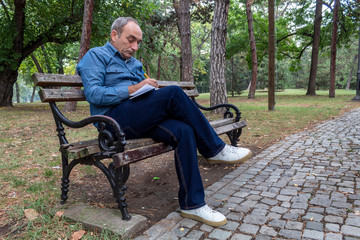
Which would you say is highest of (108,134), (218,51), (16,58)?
(16,58)

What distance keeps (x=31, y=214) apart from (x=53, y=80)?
3.77ft

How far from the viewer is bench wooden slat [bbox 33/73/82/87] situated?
239 centimetres

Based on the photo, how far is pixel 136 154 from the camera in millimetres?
2152

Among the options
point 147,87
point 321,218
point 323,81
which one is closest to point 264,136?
point 321,218

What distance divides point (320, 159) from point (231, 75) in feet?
63.1

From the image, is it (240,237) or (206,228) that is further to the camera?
(206,228)

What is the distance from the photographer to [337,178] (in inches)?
127

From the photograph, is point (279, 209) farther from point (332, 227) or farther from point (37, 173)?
point (37, 173)

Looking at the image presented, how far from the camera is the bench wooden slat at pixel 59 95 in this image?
2393 mm

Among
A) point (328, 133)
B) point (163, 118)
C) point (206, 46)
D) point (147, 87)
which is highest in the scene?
point (206, 46)

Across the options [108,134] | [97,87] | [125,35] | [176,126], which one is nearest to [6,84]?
[125,35]

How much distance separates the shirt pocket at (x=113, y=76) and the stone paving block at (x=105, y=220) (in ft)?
3.74

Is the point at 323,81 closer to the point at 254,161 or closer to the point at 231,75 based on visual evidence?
the point at 231,75

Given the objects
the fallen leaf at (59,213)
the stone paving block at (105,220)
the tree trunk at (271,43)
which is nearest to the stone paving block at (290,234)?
the stone paving block at (105,220)
